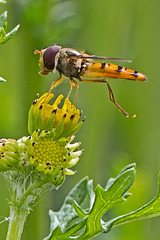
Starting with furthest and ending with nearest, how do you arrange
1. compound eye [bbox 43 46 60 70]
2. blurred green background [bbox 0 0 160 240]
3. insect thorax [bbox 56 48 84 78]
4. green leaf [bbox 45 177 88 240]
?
blurred green background [bbox 0 0 160 240]
insect thorax [bbox 56 48 84 78]
compound eye [bbox 43 46 60 70]
green leaf [bbox 45 177 88 240]

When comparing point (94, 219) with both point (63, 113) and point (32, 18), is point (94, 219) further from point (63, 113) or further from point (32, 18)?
point (32, 18)

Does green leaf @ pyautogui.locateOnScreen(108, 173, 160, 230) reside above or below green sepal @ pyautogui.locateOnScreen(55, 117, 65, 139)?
below

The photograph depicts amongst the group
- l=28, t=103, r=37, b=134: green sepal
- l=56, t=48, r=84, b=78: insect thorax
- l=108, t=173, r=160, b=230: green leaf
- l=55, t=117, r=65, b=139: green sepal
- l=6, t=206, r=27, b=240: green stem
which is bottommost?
l=6, t=206, r=27, b=240: green stem

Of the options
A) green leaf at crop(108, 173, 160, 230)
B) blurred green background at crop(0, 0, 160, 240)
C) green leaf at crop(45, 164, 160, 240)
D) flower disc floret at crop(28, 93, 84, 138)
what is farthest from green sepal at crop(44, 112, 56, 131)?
blurred green background at crop(0, 0, 160, 240)

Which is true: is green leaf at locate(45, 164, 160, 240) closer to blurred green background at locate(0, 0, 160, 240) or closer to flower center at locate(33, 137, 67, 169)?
flower center at locate(33, 137, 67, 169)

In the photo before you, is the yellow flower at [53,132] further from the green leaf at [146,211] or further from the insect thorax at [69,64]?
the insect thorax at [69,64]

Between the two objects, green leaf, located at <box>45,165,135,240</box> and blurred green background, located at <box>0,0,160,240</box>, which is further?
blurred green background, located at <box>0,0,160,240</box>

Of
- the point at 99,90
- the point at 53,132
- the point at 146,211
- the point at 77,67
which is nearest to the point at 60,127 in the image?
the point at 53,132

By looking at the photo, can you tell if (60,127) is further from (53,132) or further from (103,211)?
(103,211)
